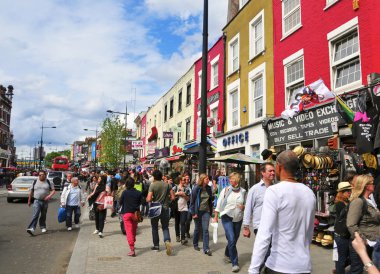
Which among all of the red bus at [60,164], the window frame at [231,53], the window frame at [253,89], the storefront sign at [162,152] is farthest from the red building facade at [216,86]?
the red bus at [60,164]

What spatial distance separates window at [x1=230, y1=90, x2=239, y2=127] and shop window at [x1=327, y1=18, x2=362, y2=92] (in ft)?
23.3

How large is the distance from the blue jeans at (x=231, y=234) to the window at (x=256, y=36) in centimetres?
1058

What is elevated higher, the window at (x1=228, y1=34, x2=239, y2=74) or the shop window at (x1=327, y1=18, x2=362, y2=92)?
the window at (x1=228, y1=34, x2=239, y2=74)

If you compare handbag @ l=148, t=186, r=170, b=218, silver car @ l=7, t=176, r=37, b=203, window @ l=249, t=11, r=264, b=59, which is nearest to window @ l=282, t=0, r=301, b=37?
window @ l=249, t=11, r=264, b=59

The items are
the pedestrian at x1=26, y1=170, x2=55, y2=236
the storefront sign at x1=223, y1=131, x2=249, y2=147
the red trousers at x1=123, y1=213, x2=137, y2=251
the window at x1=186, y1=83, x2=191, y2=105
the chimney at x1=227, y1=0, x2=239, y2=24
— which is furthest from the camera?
the window at x1=186, y1=83, x2=191, y2=105

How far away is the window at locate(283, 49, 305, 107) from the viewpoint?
13.3 meters

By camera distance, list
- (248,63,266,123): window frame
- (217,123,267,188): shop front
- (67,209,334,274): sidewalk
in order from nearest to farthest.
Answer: (67,209,334,274): sidewalk < (217,123,267,188): shop front < (248,63,266,123): window frame

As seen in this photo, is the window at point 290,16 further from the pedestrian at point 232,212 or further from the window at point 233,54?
the pedestrian at point 232,212

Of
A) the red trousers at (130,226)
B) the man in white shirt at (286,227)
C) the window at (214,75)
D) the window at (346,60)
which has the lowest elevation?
the red trousers at (130,226)

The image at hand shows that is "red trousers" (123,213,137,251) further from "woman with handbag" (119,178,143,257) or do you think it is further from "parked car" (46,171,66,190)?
"parked car" (46,171,66,190)

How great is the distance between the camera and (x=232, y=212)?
7082mm

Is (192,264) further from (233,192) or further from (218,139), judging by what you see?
(218,139)

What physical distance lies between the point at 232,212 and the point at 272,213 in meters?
4.17

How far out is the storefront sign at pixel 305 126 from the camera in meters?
11.0
